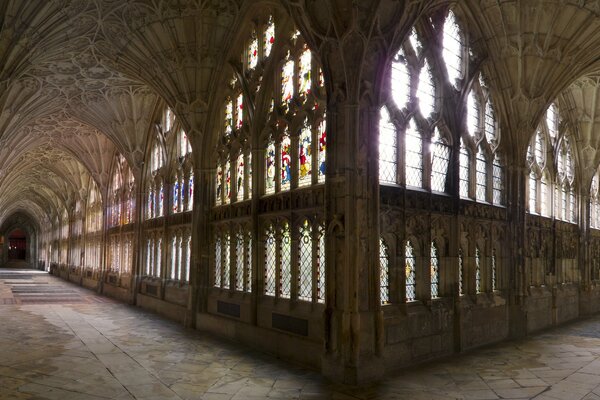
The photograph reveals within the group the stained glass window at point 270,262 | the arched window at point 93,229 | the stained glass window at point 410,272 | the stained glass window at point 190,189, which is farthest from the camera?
the arched window at point 93,229

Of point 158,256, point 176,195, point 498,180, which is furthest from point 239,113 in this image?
point 158,256

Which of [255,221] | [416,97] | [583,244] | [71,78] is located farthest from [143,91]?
[583,244]

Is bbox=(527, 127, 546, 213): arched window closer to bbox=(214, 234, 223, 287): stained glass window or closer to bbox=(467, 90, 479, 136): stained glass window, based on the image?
bbox=(467, 90, 479, 136): stained glass window

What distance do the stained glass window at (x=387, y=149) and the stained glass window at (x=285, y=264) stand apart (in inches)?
97.5

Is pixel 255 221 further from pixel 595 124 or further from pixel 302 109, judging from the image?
pixel 595 124

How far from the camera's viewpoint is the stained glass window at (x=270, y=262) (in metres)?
11.4

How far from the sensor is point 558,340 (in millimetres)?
12695

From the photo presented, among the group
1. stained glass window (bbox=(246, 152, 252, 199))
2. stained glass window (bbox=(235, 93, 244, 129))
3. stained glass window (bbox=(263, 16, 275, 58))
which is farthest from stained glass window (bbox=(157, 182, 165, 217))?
stained glass window (bbox=(263, 16, 275, 58))

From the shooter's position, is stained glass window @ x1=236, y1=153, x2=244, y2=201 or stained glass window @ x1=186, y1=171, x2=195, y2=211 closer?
stained glass window @ x1=236, y1=153, x2=244, y2=201

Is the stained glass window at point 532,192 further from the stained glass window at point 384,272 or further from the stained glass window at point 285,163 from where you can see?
the stained glass window at point 285,163

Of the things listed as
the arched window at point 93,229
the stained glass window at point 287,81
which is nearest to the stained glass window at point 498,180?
the stained glass window at point 287,81

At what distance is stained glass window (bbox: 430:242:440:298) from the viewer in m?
10.9

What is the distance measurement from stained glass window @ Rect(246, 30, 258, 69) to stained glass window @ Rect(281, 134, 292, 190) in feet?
9.28

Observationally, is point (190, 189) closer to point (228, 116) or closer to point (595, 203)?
point (228, 116)
